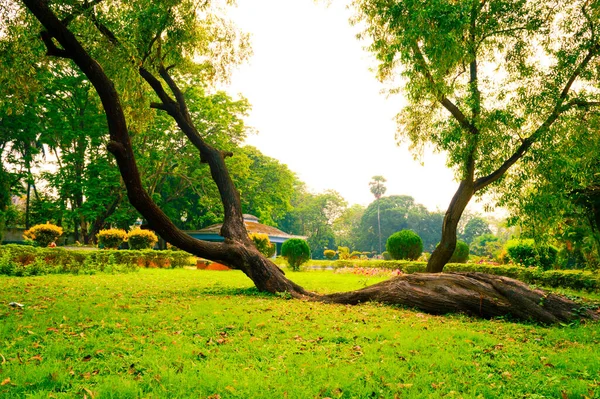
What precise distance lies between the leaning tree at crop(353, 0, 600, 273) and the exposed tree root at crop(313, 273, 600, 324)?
4288mm

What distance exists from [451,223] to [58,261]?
531 inches

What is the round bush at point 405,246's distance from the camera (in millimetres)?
23094

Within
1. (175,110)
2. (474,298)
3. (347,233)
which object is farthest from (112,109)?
(347,233)

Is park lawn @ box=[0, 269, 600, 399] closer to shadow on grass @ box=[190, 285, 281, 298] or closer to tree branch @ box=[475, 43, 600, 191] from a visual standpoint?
shadow on grass @ box=[190, 285, 281, 298]

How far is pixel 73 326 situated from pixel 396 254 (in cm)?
2026

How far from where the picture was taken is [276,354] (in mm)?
4406

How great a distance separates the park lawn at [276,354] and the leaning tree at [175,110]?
718 millimetres

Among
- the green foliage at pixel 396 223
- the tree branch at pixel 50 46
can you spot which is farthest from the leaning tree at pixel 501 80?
the green foliage at pixel 396 223

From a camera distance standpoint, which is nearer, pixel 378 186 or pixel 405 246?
pixel 405 246

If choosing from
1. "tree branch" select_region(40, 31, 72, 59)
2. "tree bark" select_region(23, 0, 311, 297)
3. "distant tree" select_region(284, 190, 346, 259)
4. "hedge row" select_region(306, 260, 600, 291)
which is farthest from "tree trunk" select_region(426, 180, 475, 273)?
"distant tree" select_region(284, 190, 346, 259)

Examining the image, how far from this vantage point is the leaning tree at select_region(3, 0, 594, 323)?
7383mm

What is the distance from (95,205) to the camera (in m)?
26.0

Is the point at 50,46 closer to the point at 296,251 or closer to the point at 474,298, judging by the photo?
the point at 474,298

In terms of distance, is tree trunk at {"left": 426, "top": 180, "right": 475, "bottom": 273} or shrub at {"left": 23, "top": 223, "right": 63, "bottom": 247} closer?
tree trunk at {"left": 426, "top": 180, "right": 475, "bottom": 273}
